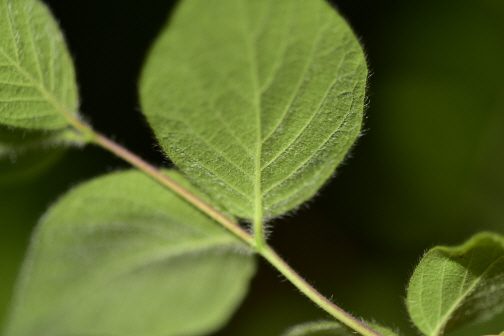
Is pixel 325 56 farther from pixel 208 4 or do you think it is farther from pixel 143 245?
pixel 143 245

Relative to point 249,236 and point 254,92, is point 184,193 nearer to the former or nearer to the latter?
point 249,236

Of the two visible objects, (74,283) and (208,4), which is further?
(74,283)

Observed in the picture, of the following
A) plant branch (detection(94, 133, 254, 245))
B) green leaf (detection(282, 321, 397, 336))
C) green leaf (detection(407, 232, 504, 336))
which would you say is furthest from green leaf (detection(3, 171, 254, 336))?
green leaf (detection(407, 232, 504, 336))

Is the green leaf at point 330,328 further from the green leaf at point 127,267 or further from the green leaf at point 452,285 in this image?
the green leaf at point 127,267

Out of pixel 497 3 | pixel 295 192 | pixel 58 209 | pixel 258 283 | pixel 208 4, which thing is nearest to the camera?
pixel 208 4

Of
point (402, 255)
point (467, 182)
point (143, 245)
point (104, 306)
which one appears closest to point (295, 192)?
point (143, 245)

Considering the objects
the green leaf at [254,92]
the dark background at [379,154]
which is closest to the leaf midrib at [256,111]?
the green leaf at [254,92]

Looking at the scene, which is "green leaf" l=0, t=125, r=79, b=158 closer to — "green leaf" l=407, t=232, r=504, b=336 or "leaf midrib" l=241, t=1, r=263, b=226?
"leaf midrib" l=241, t=1, r=263, b=226
